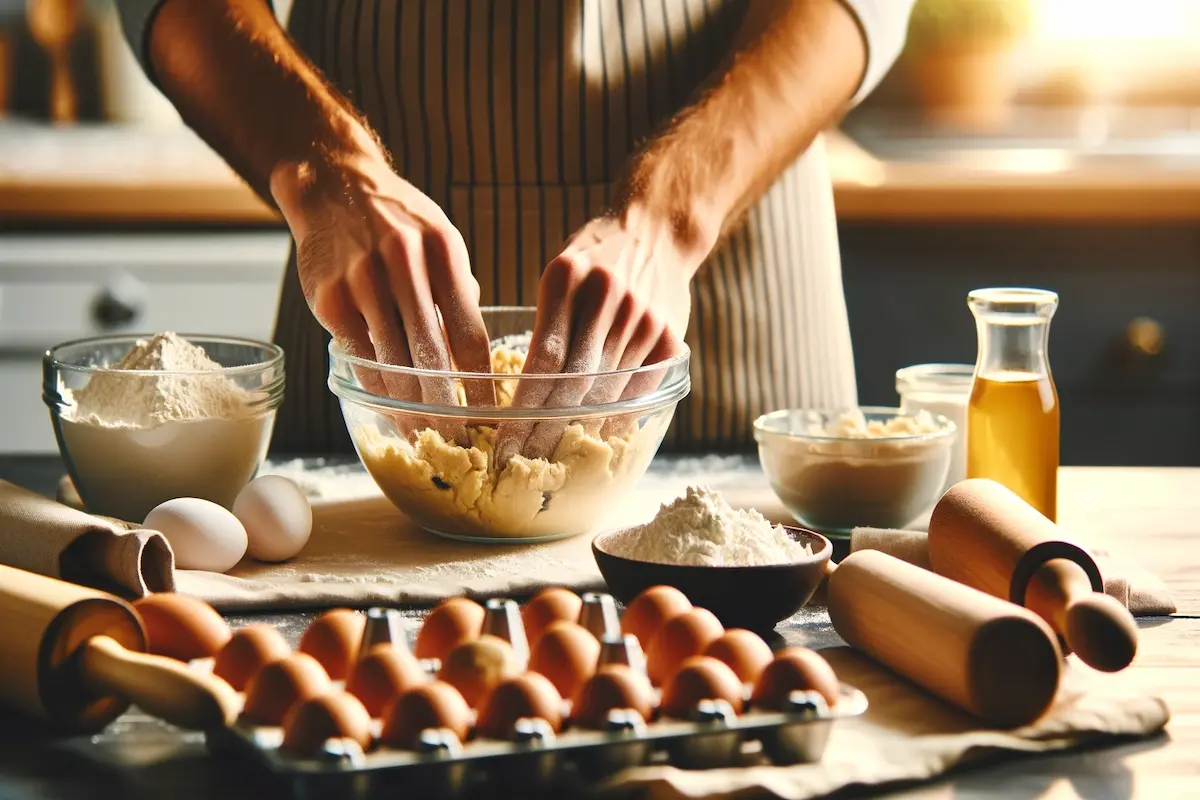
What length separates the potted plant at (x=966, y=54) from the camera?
9.35 ft

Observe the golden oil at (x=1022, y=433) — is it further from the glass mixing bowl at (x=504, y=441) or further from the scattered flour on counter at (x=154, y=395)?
the scattered flour on counter at (x=154, y=395)

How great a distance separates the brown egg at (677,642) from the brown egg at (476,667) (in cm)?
8

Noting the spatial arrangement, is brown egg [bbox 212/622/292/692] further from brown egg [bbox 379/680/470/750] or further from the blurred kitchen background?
the blurred kitchen background

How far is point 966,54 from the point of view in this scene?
288 centimetres

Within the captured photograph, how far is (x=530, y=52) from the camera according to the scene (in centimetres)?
148

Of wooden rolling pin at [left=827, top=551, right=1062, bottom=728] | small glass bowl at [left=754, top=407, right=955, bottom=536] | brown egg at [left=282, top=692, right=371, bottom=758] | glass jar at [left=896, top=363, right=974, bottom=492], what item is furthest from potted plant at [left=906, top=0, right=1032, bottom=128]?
brown egg at [left=282, top=692, right=371, bottom=758]

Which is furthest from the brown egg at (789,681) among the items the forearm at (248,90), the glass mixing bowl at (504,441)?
the forearm at (248,90)

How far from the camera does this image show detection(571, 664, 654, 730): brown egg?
2.08 feet

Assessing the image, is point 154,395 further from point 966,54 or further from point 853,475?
point 966,54

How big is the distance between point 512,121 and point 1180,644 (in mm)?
901

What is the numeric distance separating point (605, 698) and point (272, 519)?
45 cm

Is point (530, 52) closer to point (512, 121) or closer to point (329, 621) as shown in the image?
point (512, 121)

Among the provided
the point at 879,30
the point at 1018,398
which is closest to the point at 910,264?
the point at 879,30

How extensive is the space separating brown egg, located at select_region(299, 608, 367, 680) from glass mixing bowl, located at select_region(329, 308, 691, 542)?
0.32 metres
